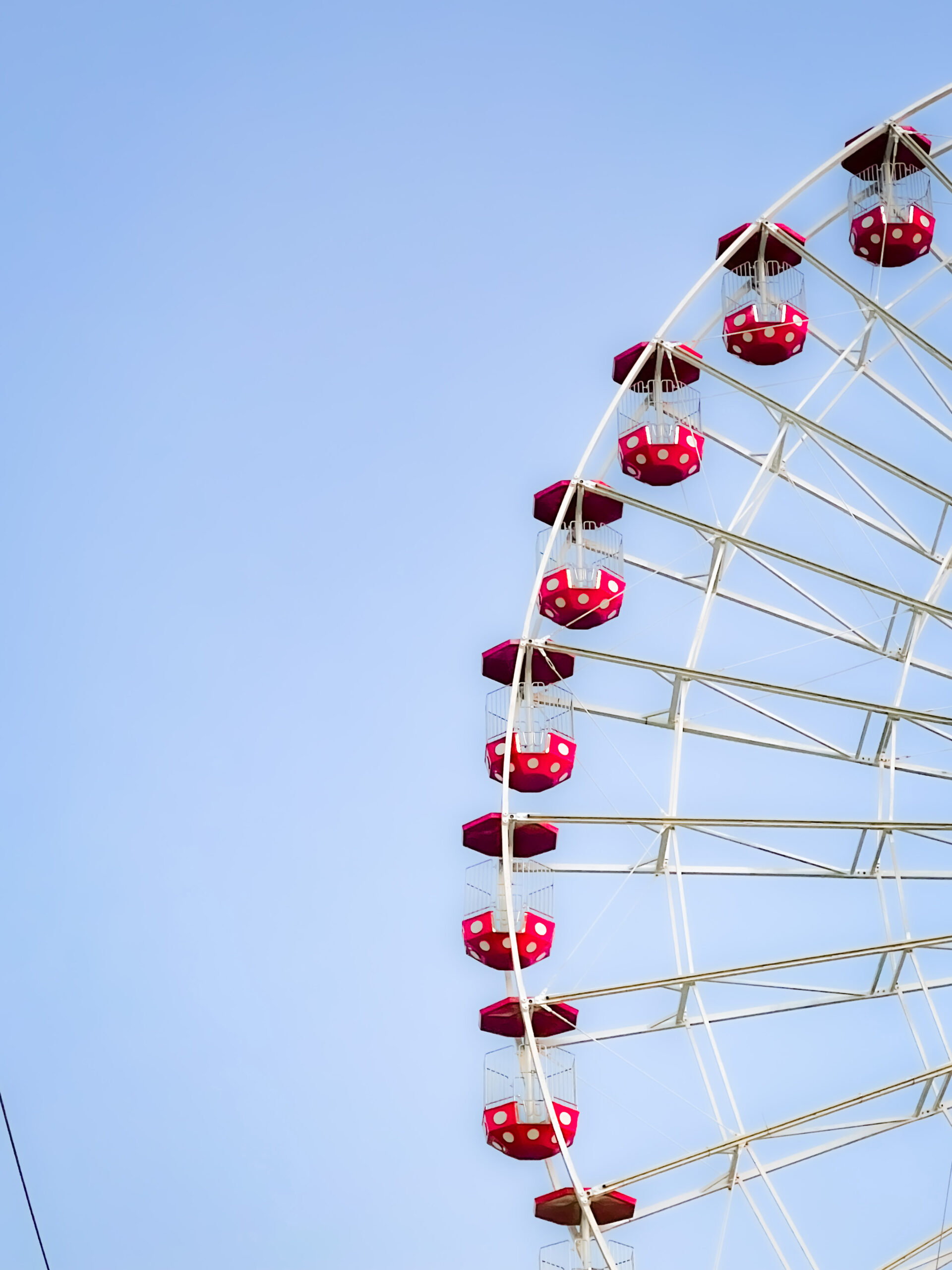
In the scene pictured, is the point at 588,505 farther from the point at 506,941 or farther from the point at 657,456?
the point at 506,941

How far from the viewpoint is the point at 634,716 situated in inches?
1275

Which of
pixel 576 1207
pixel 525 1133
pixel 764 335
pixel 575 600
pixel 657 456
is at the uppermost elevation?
pixel 764 335

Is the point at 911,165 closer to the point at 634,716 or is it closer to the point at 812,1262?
the point at 634,716

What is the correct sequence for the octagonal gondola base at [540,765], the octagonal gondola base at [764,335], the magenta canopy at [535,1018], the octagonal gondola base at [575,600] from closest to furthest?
1. the magenta canopy at [535,1018]
2. the octagonal gondola base at [540,765]
3. the octagonal gondola base at [575,600]
4. the octagonal gondola base at [764,335]

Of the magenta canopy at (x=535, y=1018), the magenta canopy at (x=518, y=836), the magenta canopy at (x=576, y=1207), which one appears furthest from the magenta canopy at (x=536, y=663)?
the magenta canopy at (x=576, y=1207)

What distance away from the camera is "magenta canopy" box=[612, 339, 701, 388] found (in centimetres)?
3372

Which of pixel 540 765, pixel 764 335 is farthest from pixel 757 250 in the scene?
pixel 540 765

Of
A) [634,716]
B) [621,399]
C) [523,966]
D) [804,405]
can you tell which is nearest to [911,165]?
[804,405]

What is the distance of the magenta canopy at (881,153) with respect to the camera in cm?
3406

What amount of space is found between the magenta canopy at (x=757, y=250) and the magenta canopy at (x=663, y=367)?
1887mm

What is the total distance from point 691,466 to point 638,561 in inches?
80.4

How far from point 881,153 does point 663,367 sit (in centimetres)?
541

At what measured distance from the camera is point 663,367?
111 feet

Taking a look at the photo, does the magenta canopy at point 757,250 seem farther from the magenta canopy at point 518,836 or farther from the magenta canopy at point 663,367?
the magenta canopy at point 518,836
